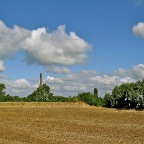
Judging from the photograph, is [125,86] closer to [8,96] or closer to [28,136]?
[8,96]

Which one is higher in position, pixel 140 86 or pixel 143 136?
pixel 140 86

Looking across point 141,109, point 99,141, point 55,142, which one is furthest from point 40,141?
point 141,109

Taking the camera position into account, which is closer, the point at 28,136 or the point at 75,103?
the point at 28,136

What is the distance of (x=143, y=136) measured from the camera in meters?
29.1

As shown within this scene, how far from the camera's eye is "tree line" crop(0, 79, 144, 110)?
73.9 meters

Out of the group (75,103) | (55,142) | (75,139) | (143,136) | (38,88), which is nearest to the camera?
(55,142)

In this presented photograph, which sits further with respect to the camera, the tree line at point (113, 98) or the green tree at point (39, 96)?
the green tree at point (39, 96)

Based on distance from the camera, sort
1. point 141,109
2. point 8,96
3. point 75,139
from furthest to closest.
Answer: point 8,96 → point 141,109 → point 75,139

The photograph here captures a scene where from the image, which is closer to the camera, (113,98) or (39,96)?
(113,98)

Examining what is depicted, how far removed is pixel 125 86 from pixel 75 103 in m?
10.2

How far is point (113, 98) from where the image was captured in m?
77.6

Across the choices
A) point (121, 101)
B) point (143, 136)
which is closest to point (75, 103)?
point (121, 101)

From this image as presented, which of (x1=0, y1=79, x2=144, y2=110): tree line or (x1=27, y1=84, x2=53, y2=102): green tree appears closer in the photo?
(x1=0, y1=79, x2=144, y2=110): tree line

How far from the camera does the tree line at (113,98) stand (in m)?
73.9
